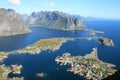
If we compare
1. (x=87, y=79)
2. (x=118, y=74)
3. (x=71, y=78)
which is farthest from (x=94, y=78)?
(x=118, y=74)

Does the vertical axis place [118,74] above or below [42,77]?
above

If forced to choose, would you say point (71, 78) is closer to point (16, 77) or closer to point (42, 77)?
point (42, 77)

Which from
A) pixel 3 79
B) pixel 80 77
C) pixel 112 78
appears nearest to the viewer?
pixel 112 78

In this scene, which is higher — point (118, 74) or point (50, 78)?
point (118, 74)

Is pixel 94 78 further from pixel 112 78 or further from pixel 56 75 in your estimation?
pixel 112 78

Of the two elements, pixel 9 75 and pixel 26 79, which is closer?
pixel 26 79

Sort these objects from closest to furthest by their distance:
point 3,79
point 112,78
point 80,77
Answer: point 112,78 < point 3,79 < point 80,77

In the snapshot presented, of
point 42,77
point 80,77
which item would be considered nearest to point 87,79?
point 80,77

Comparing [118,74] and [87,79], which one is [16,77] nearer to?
[87,79]

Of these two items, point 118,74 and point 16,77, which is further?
point 16,77
